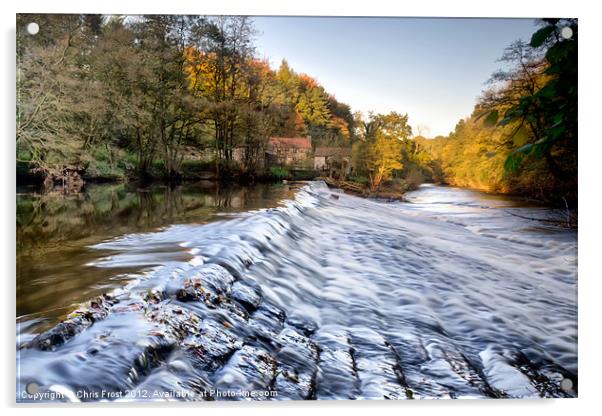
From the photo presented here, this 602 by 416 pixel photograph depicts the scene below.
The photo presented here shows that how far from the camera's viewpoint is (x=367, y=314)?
2.60 m

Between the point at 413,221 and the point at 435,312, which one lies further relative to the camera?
the point at 413,221

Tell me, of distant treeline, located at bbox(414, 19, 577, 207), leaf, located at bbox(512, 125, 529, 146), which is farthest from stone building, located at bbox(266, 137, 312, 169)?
leaf, located at bbox(512, 125, 529, 146)

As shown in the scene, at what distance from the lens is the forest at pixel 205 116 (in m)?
2.60

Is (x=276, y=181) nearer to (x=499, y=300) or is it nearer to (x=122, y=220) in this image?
(x=122, y=220)

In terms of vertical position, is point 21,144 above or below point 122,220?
above

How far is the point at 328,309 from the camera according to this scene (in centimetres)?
260

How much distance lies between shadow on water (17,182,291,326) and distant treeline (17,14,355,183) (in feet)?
0.41

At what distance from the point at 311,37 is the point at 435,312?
1.72m

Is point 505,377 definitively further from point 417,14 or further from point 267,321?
point 417,14

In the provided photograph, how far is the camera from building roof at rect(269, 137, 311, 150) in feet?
9.45

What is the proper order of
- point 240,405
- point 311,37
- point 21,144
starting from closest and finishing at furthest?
point 240,405
point 21,144
point 311,37

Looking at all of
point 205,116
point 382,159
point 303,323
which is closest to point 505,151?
point 382,159

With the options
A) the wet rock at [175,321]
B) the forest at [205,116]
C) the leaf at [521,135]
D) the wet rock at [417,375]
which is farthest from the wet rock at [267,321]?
the leaf at [521,135]
